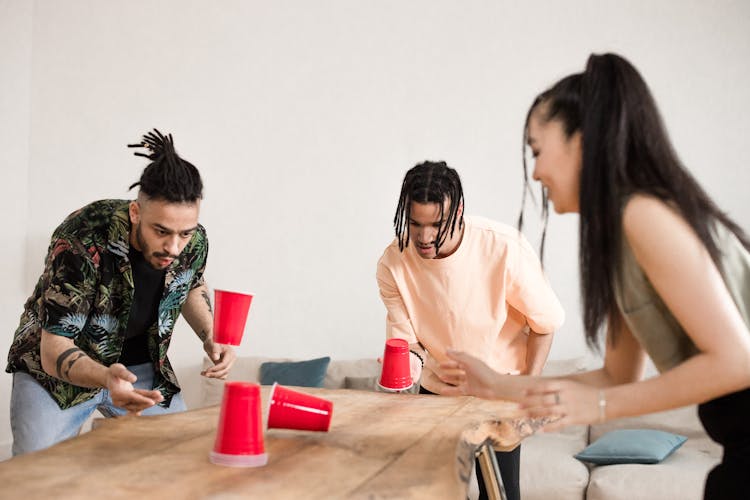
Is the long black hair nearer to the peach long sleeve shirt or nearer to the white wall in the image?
the peach long sleeve shirt

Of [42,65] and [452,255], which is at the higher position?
[42,65]

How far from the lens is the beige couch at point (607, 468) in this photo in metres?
2.99

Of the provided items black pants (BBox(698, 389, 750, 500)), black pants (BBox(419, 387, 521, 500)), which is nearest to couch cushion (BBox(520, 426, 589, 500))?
black pants (BBox(419, 387, 521, 500))

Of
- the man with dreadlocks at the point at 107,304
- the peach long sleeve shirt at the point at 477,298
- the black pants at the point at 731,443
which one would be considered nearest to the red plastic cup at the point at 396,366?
the peach long sleeve shirt at the point at 477,298

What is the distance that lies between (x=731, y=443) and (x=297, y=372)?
2955 mm

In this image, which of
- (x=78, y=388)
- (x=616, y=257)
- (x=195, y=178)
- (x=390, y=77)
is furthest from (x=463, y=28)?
(x=616, y=257)

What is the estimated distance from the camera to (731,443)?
1.19 metres

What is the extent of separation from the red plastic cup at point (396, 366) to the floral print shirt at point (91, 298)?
647 millimetres

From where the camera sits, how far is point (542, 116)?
4.53ft

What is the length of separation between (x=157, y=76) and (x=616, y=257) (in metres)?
3.76

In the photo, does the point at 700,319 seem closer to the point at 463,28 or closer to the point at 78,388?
the point at 78,388

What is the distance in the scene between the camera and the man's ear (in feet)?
6.98

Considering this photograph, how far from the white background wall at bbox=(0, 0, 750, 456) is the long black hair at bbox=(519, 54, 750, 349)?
2903 millimetres

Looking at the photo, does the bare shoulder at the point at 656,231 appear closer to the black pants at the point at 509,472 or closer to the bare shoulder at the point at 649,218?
the bare shoulder at the point at 649,218
